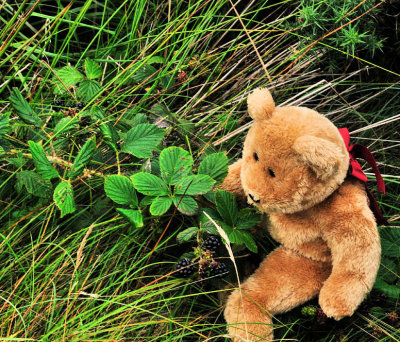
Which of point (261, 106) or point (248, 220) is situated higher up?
point (261, 106)

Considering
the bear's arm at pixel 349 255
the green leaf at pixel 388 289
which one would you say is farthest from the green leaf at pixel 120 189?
the green leaf at pixel 388 289

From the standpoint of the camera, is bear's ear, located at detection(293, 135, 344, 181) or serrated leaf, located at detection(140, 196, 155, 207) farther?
serrated leaf, located at detection(140, 196, 155, 207)

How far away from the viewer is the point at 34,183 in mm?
1312

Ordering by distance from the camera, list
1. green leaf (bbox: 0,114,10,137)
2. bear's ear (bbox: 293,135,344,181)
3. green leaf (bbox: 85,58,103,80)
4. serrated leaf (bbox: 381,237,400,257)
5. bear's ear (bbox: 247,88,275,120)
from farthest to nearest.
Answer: green leaf (bbox: 85,58,103,80) → serrated leaf (bbox: 381,237,400,257) → green leaf (bbox: 0,114,10,137) → bear's ear (bbox: 247,88,275,120) → bear's ear (bbox: 293,135,344,181)

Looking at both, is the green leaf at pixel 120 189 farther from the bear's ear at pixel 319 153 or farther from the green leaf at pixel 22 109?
the bear's ear at pixel 319 153

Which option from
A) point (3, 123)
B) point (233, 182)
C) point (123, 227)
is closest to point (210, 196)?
point (233, 182)

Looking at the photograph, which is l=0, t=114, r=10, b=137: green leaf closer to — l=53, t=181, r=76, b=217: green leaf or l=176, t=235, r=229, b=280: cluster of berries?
l=53, t=181, r=76, b=217: green leaf

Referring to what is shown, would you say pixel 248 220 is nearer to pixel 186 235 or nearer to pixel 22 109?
pixel 186 235

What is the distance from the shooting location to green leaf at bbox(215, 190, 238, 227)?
49.4 inches

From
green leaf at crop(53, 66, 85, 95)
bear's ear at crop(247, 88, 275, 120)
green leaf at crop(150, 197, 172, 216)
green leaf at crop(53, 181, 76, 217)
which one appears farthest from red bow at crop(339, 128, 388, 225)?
green leaf at crop(53, 66, 85, 95)

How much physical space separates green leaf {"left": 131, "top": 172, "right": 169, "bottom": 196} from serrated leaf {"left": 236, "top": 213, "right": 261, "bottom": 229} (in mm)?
215

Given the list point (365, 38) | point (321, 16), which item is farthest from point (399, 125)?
point (321, 16)

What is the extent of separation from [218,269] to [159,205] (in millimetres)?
227

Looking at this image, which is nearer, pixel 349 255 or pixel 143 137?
pixel 349 255
